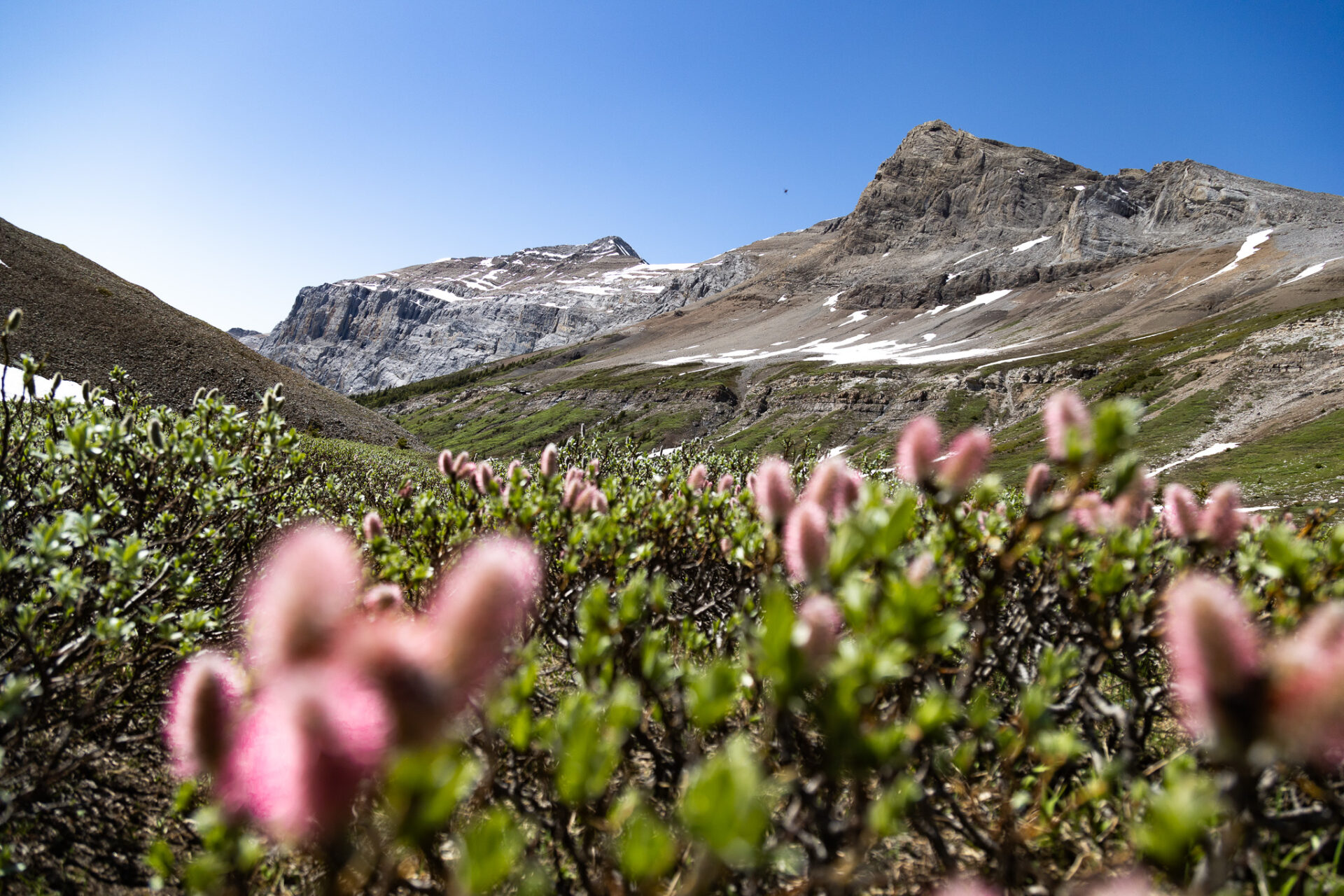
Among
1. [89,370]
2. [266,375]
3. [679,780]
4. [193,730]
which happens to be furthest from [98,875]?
[266,375]

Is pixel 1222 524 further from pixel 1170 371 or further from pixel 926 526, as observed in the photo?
pixel 1170 371

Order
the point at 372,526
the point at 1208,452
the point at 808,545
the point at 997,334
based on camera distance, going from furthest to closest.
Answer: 1. the point at 997,334
2. the point at 1208,452
3. the point at 372,526
4. the point at 808,545

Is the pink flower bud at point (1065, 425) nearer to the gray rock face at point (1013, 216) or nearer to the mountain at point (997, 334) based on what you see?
the mountain at point (997, 334)

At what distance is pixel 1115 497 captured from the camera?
208cm

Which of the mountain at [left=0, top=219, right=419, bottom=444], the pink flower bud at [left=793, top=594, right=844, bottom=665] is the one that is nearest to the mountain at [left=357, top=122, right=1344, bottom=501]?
the pink flower bud at [left=793, top=594, right=844, bottom=665]

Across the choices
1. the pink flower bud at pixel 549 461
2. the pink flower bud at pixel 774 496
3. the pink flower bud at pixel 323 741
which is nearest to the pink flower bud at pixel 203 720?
the pink flower bud at pixel 323 741

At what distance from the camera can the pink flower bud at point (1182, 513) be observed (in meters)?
2.35

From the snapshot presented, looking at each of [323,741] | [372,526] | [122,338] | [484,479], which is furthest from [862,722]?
[122,338]

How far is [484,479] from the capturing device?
142 inches

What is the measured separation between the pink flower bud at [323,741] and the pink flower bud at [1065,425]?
5.52ft

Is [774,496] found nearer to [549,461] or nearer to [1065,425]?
[1065,425]

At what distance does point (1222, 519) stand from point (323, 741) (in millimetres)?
2895

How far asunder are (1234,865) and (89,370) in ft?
153

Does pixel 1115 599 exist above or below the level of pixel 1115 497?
below
